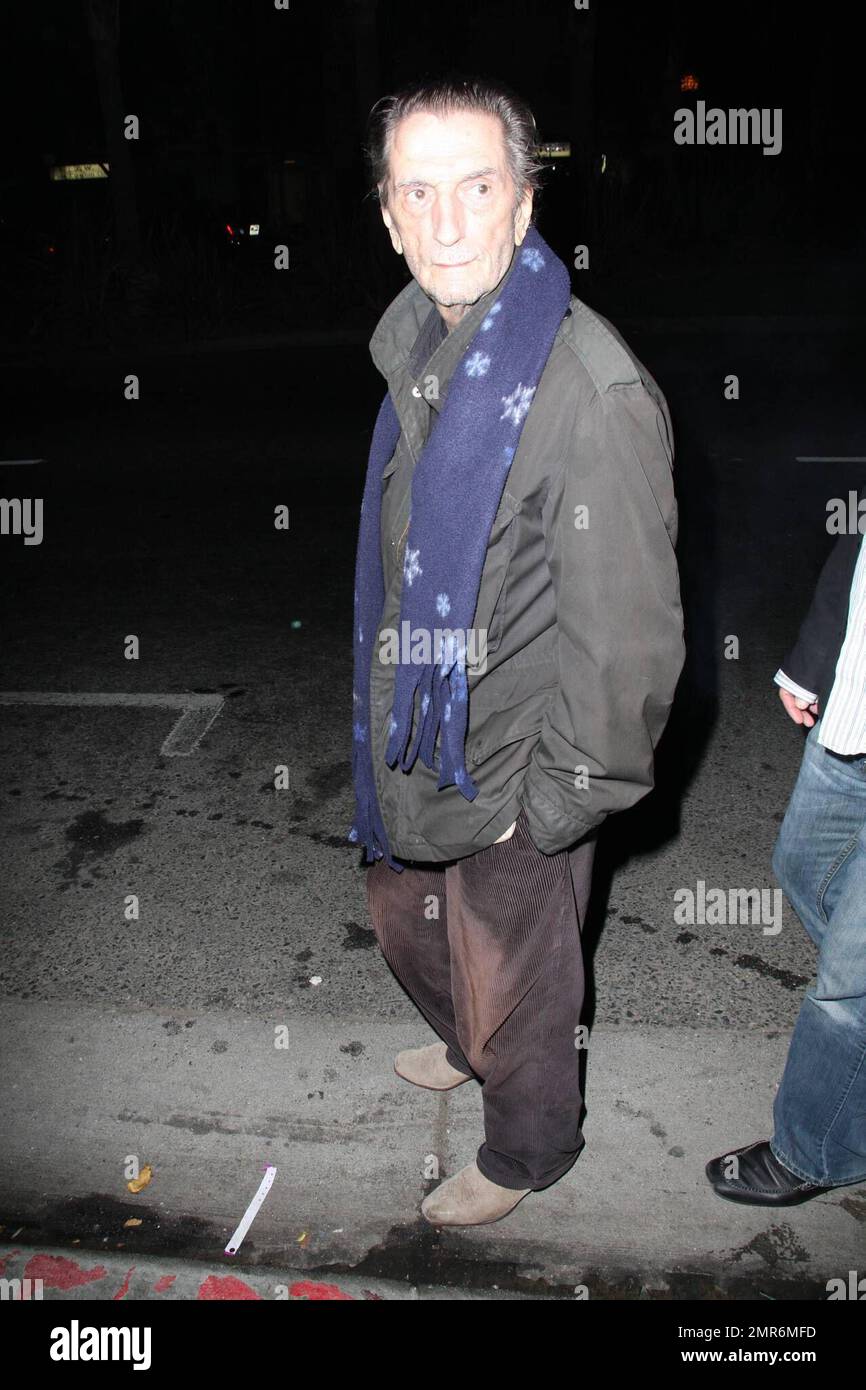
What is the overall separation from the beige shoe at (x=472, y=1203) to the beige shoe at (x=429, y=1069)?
354mm

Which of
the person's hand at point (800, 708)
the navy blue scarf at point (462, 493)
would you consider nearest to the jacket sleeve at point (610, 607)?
→ the navy blue scarf at point (462, 493)

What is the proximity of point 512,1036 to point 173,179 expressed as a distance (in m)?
31.8

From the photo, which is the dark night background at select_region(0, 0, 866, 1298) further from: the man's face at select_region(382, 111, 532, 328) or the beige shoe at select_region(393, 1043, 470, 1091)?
the man's face at select_region(382, 111, 532, 328)

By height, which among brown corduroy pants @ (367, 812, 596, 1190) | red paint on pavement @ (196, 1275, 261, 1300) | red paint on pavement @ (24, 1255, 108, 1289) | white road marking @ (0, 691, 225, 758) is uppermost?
brown corduroy pants @ (367, 812, 596, 1190)

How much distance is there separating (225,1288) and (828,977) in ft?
4.38

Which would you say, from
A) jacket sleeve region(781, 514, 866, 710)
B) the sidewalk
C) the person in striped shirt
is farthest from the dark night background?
jacket sleeve region(781, 514, 866, 710)

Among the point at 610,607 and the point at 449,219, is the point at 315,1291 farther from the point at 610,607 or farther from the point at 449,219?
the point at 449,219

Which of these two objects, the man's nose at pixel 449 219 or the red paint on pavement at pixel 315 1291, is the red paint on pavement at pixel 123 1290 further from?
the man's nose at pixel 449 219

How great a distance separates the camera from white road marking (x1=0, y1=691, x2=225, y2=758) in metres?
4.62

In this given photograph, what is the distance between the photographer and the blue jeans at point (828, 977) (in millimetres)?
2090

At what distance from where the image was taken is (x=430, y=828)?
2.15 m

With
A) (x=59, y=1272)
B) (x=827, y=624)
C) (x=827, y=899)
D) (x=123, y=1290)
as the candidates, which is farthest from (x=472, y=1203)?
(x=827, y=624)
